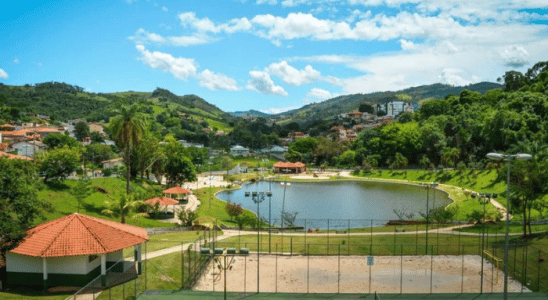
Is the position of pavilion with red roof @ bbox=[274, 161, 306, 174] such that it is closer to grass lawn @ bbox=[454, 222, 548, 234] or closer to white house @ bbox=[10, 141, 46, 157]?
white house @ bbox=[10, 141, 46, 157]

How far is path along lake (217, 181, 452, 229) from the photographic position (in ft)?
177

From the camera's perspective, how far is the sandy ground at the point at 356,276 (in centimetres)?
2461

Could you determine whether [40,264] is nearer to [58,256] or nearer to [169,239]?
[58,256]

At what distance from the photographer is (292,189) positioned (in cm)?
8288

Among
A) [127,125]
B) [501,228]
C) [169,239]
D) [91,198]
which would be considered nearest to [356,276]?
[169,239]

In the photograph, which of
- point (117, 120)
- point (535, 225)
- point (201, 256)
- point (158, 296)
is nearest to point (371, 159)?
point (535, 225)

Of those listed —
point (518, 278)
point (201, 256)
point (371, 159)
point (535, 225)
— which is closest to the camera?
point (518, 278)

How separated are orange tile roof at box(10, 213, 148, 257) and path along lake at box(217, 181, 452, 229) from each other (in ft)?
75.9

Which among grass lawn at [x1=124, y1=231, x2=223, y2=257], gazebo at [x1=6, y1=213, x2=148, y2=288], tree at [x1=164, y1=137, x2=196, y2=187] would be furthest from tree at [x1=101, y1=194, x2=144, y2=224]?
tree at [x1=164, y1=137, x2=196, y2=187]

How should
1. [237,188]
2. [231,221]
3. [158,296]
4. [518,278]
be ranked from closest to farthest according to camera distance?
[158,296]
[518,278]
[231,221]
[237,188]

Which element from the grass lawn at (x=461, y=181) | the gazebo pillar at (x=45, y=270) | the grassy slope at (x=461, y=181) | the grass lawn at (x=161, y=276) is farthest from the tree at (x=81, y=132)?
the gazebo pillar at (x=45, y=270)

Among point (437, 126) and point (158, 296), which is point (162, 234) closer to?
point (158, 296)

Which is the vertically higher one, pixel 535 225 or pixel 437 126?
pixel 437 126

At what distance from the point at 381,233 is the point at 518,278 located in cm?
1400
